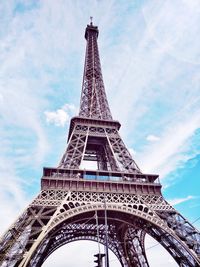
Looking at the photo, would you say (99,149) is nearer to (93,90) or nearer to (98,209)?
(93,90)

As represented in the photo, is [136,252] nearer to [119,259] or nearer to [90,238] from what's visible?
[119,259]

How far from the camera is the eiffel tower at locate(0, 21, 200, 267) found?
57.8ft

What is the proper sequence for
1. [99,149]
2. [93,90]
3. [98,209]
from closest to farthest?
1. [98,209]
2. [99,149]
3. [93,90]

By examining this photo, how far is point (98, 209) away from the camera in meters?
19.6

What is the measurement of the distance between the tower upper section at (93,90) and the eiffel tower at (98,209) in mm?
237

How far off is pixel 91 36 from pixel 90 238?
33.3 meters

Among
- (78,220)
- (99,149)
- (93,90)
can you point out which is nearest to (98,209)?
(78,220)

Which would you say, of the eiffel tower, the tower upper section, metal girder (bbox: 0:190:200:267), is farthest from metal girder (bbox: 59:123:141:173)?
metal girder (bbox: 0:190:200:267)

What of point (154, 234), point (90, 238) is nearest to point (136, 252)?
point (90, 238)

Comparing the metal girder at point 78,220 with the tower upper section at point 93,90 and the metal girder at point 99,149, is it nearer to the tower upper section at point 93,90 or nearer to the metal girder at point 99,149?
the metal girder at point 99,149

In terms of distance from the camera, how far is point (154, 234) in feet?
68.8

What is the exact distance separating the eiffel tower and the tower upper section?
0.24 metres

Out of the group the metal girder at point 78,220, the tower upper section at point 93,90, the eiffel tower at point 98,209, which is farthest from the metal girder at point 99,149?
the metal girder at point 78,220

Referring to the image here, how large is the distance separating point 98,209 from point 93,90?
1882 cm
